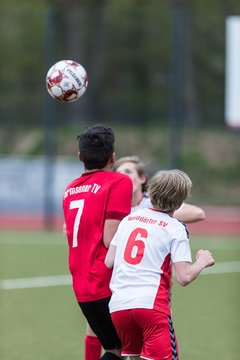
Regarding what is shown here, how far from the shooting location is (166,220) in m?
4.98

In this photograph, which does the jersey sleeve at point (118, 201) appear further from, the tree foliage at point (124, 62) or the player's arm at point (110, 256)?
the tree foliage at point (124, 62)

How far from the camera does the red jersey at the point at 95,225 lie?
17.3 feet

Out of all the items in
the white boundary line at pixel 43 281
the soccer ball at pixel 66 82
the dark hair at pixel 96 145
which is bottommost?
the white boundary line at pixel 43 281

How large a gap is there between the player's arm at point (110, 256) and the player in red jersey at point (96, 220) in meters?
0.10

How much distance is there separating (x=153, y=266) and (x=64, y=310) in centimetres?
466

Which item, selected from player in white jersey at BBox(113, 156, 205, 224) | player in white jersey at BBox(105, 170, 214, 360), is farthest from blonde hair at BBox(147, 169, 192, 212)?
player in white jersey at BBox(113, 156, 205, 224)

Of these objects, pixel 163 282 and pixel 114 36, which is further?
pixel 114 36

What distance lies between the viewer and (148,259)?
4926 millimetres

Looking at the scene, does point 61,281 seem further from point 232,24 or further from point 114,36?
point 114,36

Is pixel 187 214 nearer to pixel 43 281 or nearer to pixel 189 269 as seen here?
pixel 189 269

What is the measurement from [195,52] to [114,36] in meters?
1.75

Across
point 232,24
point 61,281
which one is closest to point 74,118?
point 232,24

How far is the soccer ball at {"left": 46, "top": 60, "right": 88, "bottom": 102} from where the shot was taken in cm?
591

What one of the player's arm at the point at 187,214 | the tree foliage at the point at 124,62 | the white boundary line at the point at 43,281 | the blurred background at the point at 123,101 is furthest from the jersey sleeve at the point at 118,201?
the tree foliage at the point at 124,62
